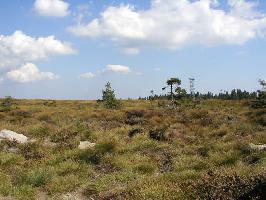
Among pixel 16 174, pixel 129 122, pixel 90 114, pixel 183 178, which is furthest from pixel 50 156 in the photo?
pixel 90 114

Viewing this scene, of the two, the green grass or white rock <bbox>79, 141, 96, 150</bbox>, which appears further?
white rock <bbox>79, 141, 96, 150</bbox>

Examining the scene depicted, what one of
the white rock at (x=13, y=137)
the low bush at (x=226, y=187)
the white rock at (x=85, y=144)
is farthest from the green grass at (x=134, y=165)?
the white rock at (x=13, y=137)

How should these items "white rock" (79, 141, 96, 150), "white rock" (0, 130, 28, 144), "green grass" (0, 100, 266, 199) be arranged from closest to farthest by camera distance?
"green grass" (0, 100, 266, 199) → "white rock" (79, 141, 96, 150) → "white rock" (0, 130, 28, 144)

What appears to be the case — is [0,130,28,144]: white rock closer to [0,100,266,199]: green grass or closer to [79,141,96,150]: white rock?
[0,100,266,199]: green grass

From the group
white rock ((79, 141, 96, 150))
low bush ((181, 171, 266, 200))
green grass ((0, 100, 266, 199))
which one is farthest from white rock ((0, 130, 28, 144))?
low bush ((181, 171, 266, 200))

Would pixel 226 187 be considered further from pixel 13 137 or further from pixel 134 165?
pixel 13 137

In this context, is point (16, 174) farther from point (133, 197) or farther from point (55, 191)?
point (133, 197)

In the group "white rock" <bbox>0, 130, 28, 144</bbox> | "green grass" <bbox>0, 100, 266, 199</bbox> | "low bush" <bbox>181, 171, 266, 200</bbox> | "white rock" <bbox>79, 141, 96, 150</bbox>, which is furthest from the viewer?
"white rock" <bbox>0, 130, 28, 144</bbox>

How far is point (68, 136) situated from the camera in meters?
21.8

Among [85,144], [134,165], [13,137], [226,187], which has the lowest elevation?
[134,165]

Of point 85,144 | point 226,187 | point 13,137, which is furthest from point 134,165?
point 13,137

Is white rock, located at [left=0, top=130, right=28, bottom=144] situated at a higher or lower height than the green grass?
higher

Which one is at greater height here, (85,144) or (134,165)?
(85,144)

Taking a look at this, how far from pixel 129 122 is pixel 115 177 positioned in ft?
51.4
